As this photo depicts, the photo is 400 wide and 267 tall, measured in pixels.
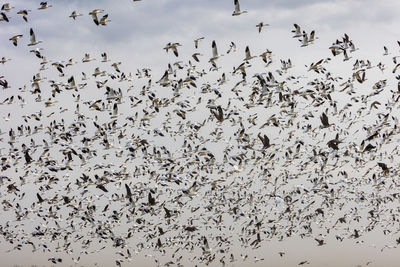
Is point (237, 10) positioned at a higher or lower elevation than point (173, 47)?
higher

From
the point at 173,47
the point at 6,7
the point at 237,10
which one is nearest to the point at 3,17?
the point at 6,7

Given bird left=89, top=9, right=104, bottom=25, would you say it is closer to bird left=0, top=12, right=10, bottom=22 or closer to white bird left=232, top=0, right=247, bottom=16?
bird left=0, top=12, right=10, bottom=22

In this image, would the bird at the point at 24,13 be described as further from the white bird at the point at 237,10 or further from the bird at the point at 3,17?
the white bird at the point at 237,10

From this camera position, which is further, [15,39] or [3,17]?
[15,39]

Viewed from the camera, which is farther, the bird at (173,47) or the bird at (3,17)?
the bird at (173,47)

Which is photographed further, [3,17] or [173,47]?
[173,47]

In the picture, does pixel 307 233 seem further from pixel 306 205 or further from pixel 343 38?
pixel 343 38

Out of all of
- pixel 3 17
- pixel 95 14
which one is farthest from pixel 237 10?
pixel 3 17

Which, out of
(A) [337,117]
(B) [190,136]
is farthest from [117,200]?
(A) [337,117]

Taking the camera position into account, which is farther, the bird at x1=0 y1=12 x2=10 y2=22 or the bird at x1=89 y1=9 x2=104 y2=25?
the bird at x1=89 y1=9 x2=104 y2=25

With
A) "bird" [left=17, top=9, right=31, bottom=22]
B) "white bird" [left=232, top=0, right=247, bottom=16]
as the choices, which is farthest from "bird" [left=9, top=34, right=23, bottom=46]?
"white bird" [left=232, top=0, right=247, bottom=16]

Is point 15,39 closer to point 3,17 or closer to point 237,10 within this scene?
point 3,17

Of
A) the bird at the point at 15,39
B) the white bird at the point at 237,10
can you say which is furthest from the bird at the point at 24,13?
the white bird at the point at 237,10

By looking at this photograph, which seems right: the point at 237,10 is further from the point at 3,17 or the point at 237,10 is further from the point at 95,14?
the point at 3,17
